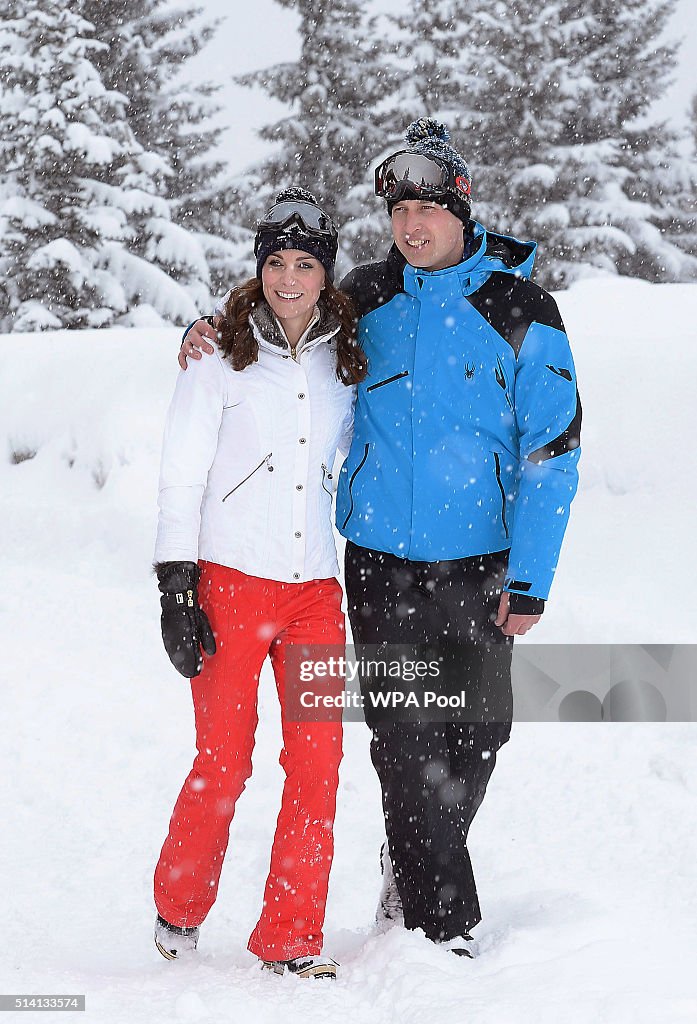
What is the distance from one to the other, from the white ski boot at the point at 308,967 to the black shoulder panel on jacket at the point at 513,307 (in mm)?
1922

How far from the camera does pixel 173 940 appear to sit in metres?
3.17

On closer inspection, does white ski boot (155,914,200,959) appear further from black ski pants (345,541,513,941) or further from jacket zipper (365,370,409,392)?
jacket zipper (365,370,409,392)

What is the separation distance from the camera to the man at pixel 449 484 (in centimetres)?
306

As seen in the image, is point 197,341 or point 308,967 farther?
point 197,341

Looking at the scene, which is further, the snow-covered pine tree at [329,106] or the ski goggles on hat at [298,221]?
Result: the snow-covered pine tree at [329,106]

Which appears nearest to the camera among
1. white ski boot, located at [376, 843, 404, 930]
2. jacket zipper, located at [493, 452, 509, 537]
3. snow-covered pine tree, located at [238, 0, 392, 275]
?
jacket zipper, located at [493, 452, 509, 537]

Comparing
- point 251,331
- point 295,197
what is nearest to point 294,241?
point 295,197

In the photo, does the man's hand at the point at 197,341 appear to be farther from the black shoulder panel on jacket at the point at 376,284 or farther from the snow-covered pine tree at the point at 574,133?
the snow-covered pine tree at the point at 574,133

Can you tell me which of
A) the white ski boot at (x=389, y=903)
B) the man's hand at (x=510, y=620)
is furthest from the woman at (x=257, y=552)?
the man's hand at (x=510, y=620)

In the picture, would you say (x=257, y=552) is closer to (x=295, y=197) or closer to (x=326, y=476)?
(x=326, y=476)

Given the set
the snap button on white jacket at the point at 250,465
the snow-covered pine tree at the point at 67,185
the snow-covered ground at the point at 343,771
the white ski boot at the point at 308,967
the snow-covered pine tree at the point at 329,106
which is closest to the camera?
the snow-covered ground at the point at 343,771

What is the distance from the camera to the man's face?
3111mm

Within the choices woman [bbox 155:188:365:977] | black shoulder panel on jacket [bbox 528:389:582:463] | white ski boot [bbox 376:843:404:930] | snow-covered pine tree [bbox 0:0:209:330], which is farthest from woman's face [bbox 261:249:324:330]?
snow-covered pine tree [bbox 0:0:209:330]

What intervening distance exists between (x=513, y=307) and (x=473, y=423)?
0.38 meters
